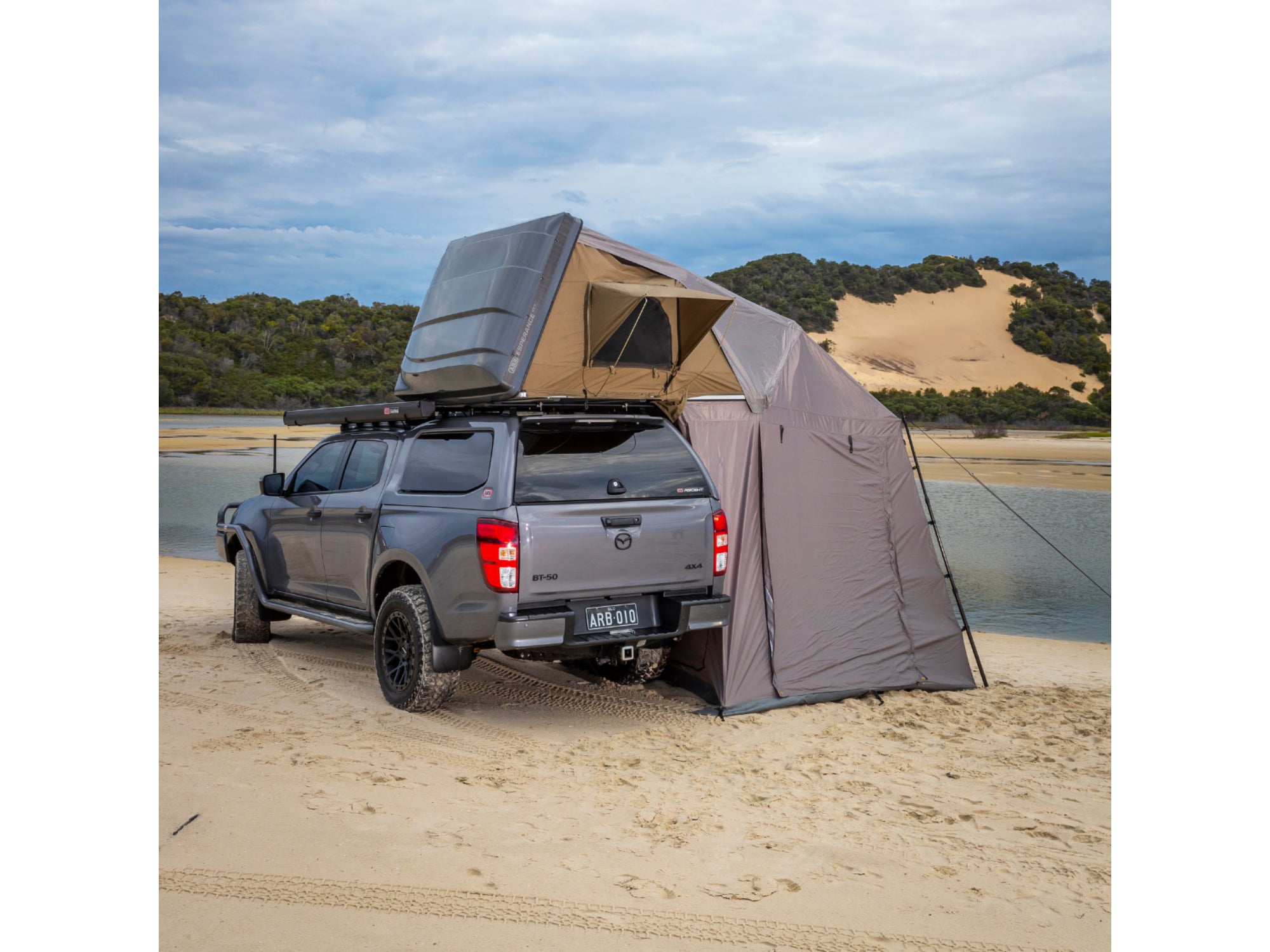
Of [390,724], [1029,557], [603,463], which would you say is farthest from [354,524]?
[1029,557]

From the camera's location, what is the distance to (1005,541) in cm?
2116

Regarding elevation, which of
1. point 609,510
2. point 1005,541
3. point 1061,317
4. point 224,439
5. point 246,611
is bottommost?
point 1005,541

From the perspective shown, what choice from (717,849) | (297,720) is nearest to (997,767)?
(717,849)

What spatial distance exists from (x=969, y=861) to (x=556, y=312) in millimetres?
4003

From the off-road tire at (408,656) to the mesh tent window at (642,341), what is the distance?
6.34 feet

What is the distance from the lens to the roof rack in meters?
6.84

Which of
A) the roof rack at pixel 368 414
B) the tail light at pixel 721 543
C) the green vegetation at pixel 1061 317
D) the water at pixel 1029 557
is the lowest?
the water at pixel 1029 557

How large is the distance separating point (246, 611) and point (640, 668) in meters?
3.52

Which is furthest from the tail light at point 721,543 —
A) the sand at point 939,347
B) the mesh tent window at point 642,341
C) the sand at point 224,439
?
the sand at point 939,347

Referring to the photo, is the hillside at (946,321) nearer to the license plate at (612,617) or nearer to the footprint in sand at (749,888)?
the license plate at (612,617)

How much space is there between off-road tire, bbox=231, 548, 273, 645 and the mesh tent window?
12.4 feet

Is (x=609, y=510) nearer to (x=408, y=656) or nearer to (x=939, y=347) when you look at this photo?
(x=408, y=656)

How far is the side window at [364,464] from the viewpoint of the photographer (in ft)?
23.8

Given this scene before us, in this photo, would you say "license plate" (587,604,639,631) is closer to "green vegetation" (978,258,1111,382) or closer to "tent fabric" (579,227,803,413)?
"tent fabric" (579,227,803,413)
